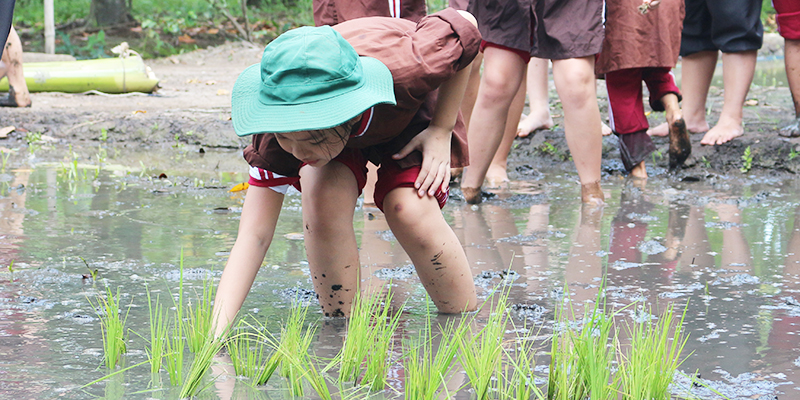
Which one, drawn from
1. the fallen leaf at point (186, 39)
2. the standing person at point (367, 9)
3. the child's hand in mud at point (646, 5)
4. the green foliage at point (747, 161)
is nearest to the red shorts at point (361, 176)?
the standing person at point (367, 9)

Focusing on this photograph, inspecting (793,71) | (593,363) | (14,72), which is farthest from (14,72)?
(593,363)

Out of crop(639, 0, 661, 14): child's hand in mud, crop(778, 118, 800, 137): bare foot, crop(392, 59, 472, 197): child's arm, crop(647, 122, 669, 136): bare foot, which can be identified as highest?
crop(639, 0, 661, 14): child's hand in mud

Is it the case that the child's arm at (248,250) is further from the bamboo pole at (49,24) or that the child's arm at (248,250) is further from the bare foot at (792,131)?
the bamboo pole at (49,24)

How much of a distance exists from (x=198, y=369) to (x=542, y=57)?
2.49 meters

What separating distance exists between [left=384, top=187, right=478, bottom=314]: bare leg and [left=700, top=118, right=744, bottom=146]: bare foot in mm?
3130

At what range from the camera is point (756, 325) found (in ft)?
7.11

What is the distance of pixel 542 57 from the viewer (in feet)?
12.2

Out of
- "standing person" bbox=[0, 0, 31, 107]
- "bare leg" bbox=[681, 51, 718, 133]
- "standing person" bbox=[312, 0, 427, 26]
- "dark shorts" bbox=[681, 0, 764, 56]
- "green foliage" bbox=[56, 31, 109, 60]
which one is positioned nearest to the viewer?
"standing person" bbox=[312, 0, 427, 26]

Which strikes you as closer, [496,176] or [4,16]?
[4,16]

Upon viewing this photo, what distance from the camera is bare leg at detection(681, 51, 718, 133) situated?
5223 millimetres

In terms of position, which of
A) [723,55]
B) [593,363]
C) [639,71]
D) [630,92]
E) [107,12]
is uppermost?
[107,12]

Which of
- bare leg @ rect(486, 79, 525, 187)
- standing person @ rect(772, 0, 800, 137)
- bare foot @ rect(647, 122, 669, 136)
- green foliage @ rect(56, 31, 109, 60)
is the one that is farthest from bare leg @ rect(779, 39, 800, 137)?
green foliage @ rect(56, 31, 109, 60)

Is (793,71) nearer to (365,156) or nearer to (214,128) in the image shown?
(365,156)

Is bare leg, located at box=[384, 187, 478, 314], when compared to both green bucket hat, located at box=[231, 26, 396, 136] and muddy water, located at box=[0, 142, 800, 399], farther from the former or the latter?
green bucket hat, located at box=[231, 26, 396, 136]
